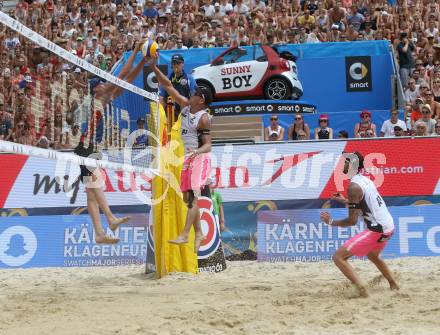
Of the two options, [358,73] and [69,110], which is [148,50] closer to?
[69,110]

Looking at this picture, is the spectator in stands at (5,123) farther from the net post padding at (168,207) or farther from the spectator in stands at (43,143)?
the net post padding at (168,207)

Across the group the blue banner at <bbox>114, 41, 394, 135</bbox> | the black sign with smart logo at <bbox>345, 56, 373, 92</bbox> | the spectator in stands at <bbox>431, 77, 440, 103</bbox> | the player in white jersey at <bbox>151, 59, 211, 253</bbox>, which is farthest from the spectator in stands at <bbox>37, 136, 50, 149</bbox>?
the black sign with smart logo at <bbox>345, 56, 373, 92</bbox>

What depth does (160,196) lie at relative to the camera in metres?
9.92

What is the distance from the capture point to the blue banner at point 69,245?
11695 millimetres

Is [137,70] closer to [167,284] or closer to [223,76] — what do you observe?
[167,284]

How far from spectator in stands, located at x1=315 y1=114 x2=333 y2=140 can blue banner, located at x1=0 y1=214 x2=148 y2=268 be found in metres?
3.68

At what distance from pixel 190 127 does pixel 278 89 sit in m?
7.41

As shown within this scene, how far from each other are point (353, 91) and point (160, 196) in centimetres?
831

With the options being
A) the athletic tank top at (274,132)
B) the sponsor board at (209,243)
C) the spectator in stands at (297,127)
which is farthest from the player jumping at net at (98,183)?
the spectator in stands at (297,127)

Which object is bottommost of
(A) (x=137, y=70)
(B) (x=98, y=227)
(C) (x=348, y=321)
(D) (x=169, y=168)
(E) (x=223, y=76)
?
(C) (x=348, y=321)

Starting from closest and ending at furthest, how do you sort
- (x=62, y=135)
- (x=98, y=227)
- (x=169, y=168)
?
(x=62, y=135) < (x=98, y=227) < (x=169, y=168)

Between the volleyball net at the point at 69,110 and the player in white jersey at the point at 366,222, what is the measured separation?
7.90 feet

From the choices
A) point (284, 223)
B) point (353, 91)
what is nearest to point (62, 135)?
point (284, 223)

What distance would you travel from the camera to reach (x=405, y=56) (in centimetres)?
1638
